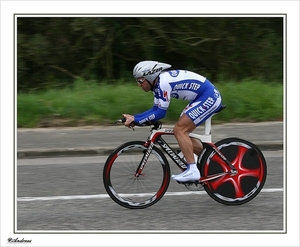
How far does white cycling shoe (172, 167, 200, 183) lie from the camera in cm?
690

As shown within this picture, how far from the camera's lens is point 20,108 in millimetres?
12953

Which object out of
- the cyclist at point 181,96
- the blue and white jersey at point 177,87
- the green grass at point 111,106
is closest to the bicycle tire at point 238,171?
the cyclist at point 181,96

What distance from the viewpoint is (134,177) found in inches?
281

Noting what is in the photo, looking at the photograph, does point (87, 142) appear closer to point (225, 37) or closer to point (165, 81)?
point (165, 81)

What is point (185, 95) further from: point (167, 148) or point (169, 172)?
point (169, 172)

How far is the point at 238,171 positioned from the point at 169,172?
0.84 meters

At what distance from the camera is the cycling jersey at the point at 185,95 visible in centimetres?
670

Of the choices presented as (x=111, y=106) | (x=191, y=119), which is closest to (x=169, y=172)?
(x=191, y=119)

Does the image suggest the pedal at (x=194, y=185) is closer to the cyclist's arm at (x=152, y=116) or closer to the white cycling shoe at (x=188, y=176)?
the white cycling shoe at (x=188, y=176)

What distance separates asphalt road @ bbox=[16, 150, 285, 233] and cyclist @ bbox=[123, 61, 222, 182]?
1.71 ft

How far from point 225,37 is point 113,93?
4.61m

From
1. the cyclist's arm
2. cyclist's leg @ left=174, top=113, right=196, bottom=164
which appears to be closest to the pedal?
cyclist's leg @ left=174, top=113, right=196, bottom=164

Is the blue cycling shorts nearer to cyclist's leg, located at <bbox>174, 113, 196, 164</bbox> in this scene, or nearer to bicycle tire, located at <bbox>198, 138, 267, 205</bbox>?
cyclist's leg, located at <bbox>174, 113, 196, 164</bbox>

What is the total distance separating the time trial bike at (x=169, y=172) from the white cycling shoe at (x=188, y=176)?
0.12 m
